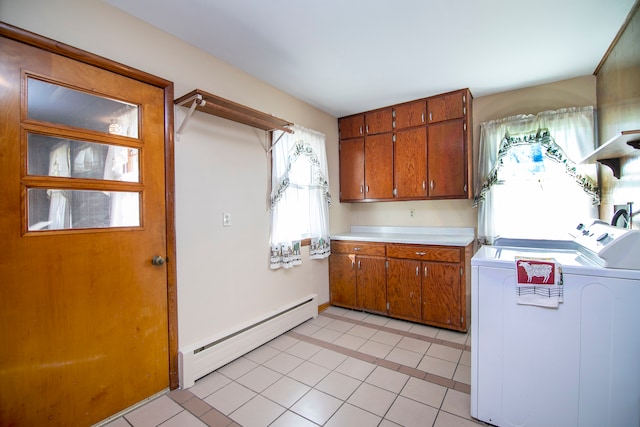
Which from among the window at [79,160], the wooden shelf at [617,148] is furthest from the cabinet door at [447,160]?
the window at [79,160]

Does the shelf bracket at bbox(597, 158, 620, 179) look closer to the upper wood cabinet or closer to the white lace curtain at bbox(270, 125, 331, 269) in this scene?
the upper wood cabinet

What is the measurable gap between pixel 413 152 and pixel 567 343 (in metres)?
2.34

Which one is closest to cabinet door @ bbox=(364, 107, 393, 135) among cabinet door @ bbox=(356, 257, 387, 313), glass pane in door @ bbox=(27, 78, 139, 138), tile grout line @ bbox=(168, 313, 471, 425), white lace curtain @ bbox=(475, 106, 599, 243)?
white lace curtain @ bbox=(475, 106, 599, 243)

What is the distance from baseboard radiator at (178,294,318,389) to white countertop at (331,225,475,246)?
41.5 inches

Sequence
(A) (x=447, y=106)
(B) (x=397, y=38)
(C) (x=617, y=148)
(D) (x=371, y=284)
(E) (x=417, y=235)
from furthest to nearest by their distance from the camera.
→ (E) (x=417, y=235) < (D) (x=371, y=284) < (A) (x=447, y=106) < (B) (x=397, y=38) < (C) (x=617, y=148)

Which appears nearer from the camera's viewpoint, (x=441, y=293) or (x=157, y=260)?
(x=157, y=260)

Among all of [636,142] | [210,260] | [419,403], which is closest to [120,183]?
[210,260]

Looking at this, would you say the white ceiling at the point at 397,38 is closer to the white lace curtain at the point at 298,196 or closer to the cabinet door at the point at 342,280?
the white lace curtain at the point at 298,196

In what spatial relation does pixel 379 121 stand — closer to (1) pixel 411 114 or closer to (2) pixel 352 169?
(1) pixel 411 114

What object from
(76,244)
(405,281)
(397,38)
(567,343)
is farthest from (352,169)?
(76,244)

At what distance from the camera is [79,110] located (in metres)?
1.60

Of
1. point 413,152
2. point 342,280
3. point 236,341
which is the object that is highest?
point 413,152

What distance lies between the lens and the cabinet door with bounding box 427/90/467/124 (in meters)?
2.98

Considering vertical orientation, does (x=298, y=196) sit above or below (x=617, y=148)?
below
